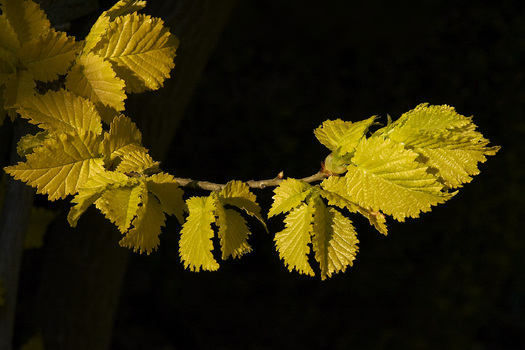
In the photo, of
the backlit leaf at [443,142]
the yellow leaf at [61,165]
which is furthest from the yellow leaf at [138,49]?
the backlit leaf at [443,142]

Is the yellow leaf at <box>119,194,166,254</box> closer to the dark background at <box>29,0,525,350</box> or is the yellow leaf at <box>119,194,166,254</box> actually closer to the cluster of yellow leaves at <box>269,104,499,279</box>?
the cluster of yellow leaves at <box>269,104,499,279</box>

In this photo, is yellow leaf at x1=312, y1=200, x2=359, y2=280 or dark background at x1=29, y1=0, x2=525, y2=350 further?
dark background at x1=29, y1=0, x2=525, y2=350

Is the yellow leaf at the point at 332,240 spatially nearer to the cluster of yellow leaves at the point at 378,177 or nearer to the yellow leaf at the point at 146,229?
the cluster of yellow leaves at the point at 378,177

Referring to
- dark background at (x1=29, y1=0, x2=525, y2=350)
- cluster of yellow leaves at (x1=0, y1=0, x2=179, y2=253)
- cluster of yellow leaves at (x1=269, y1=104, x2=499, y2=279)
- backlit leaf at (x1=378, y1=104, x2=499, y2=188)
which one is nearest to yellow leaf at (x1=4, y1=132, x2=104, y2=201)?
cluster of yellow leaves at (x1=0, y1=0, x2=179, y2=253)

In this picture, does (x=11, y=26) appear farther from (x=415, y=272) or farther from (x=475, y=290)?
(x=475, y=290)

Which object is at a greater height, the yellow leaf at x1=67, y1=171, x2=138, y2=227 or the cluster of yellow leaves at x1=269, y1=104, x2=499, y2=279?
the cluster of yellow leaves at x1=269, y1=104, x2=499, y2=279

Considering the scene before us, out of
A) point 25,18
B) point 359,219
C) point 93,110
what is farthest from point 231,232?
point 359,219

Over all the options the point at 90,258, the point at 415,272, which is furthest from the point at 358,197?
the point at 415,272
